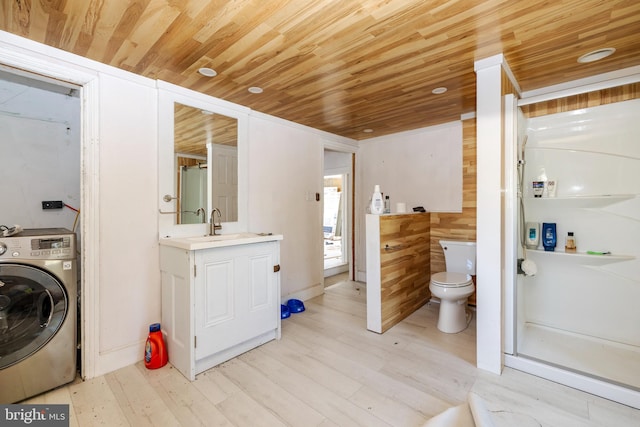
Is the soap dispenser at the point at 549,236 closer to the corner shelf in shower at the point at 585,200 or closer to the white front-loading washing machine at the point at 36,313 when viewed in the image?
the corner shelf in shower at the point at 585,200

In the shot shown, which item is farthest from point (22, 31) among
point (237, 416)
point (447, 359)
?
point (447, 359)

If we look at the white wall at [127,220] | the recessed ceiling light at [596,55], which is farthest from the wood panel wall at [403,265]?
the white wall at [127,220]

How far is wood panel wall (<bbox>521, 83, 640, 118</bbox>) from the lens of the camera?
2227mm

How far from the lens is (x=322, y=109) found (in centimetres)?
301

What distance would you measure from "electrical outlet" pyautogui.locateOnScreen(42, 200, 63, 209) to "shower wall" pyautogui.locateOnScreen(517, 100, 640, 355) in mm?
4064

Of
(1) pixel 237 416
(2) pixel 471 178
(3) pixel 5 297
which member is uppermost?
(2) pixel 471 178

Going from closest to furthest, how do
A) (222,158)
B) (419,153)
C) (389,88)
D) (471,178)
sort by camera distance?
→ (389,88)
(222,158)
(471,178)
(419,153)

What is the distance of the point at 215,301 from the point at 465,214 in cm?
288

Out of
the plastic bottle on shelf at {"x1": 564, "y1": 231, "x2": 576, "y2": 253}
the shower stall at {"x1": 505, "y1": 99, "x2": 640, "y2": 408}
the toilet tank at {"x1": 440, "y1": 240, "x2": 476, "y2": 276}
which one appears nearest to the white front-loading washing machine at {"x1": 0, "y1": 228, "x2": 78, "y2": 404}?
the shower stall at {"x1": 505, "y1": 99, "x2": 640, "y2": 408}

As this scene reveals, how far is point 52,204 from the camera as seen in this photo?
2551 millimetres

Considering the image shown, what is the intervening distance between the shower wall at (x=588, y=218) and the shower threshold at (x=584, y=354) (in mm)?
63

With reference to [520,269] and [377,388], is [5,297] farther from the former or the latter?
[520,269]

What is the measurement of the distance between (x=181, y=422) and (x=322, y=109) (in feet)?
9.15

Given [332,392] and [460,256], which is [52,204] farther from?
[460,256]
